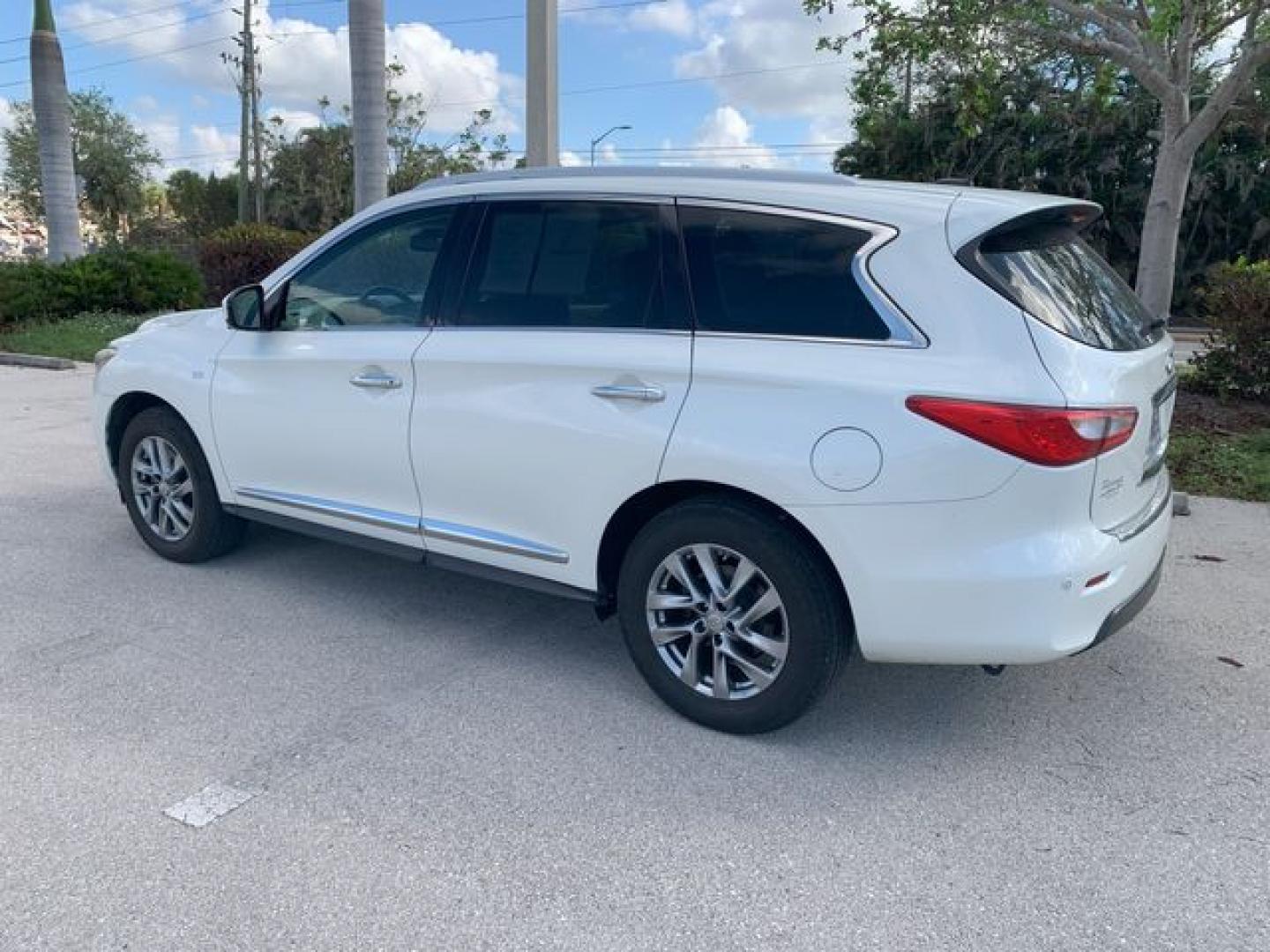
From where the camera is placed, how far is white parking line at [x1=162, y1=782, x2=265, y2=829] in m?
2.89

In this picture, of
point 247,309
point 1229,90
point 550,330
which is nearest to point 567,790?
point 550,330

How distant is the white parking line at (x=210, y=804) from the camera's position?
2893mm

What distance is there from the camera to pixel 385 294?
4.19 meters

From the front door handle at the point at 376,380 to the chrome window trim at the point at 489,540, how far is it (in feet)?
1.80

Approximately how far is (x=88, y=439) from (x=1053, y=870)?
7805 millimetres

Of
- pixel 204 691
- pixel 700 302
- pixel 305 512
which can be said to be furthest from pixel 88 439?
pixel 700 302

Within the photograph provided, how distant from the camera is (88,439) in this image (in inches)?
318

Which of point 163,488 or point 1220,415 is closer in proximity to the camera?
point 163,488

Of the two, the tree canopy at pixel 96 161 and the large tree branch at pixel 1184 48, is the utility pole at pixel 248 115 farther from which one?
the large tree branch at pixel 1184 48

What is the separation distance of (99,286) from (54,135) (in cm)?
266

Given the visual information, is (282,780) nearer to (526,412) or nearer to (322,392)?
(526,412)

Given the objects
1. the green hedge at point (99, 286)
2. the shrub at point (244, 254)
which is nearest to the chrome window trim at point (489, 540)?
the shrub at point (244, 254)

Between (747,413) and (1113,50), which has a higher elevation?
(1113,50)

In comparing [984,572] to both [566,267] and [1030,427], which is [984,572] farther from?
[566,267]
